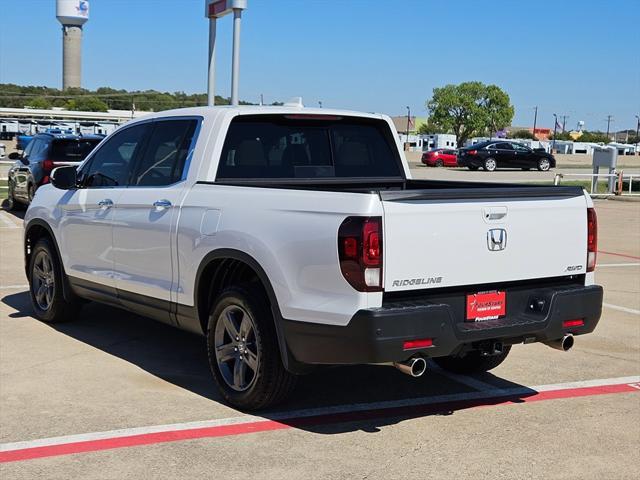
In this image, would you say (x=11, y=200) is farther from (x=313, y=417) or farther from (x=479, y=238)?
(x=479, y=238)

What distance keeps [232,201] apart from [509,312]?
1765 millimetres

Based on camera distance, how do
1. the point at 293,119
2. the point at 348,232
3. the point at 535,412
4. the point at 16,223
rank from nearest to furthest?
1. the point at 348,232
2. the point at 535,412
3. the point at 293,119
4. the point at 16,223

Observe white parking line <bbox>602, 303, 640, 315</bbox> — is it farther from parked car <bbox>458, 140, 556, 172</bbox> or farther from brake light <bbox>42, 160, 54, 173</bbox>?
parked car <bbox>458, 140, 556, 172</bbox>

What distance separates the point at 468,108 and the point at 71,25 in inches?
4332

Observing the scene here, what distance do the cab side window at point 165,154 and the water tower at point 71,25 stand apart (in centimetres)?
19089

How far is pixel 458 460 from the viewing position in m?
4.48

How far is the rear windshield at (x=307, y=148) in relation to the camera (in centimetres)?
593

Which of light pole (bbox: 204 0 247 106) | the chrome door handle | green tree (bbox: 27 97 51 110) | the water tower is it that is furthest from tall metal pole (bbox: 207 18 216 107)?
the water tower

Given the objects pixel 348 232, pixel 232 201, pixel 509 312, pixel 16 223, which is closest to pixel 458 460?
pixel 509 312

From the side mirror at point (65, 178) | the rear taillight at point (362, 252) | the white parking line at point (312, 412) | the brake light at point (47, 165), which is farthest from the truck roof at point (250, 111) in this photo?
the brake light at point (47, 165)

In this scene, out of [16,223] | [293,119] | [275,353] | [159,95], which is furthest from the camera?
[159,95]

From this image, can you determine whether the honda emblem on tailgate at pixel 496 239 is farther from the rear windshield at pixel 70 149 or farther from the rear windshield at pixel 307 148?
the rear windshield at pixel 70 149

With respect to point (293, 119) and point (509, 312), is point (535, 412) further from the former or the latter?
point (293, 119)

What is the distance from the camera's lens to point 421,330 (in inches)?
177
